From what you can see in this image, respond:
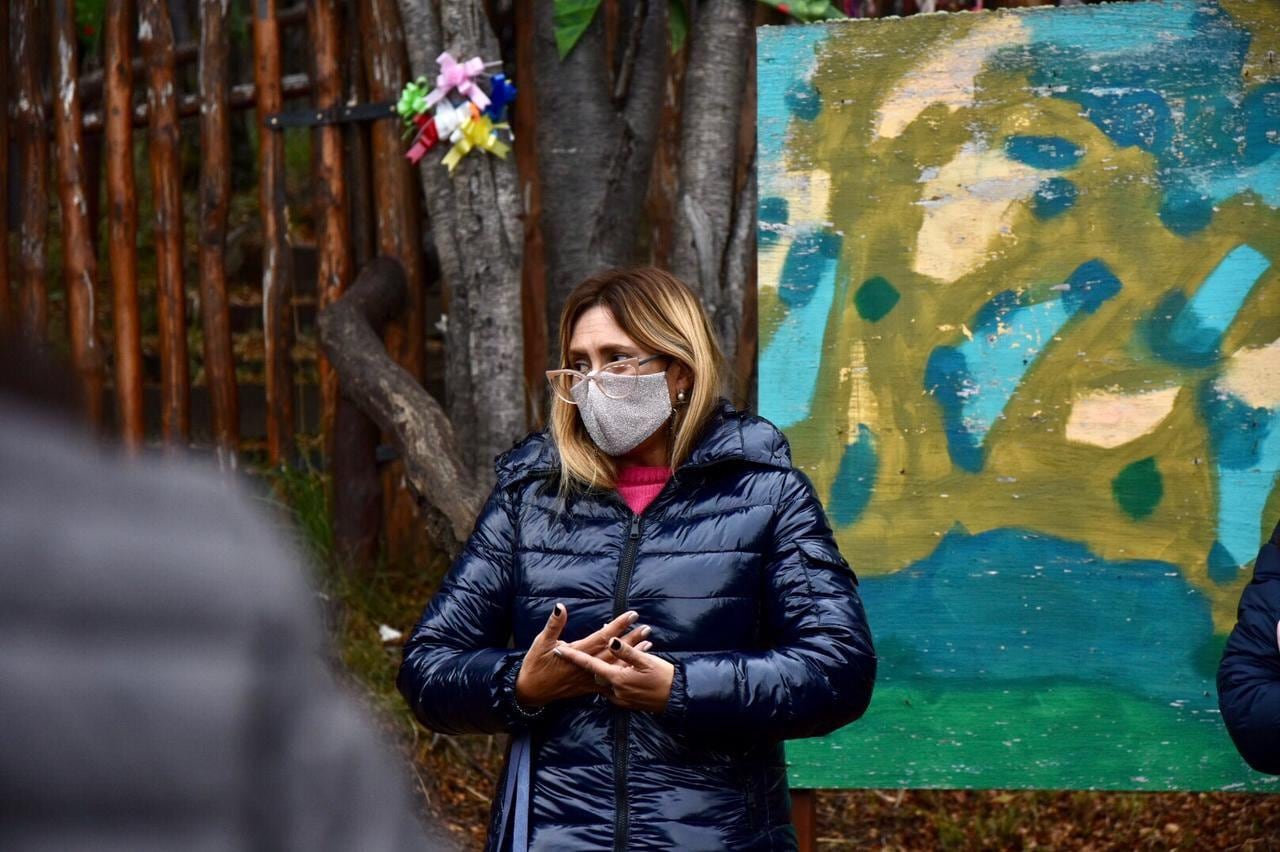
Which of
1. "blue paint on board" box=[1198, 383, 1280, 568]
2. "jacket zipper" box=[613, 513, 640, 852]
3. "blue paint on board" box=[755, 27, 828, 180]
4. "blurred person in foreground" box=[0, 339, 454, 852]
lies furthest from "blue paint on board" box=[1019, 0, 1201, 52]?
"blurred person in foreground" box=[0, 339, 454, 852]

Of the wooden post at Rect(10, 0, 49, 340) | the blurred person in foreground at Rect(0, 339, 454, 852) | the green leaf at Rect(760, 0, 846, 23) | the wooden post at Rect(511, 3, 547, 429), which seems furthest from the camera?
the wooden post at Rect(10, 0, 49, 340)

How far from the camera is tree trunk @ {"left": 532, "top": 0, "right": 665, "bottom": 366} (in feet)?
14.9

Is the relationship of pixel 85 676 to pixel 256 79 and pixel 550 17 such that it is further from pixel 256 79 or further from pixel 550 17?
pixel 256 79

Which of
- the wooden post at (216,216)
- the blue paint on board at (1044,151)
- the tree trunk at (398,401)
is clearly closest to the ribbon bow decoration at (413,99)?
the tree trunk at (398,401)

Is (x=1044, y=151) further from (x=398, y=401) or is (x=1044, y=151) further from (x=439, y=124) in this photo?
(x=398, y=401)

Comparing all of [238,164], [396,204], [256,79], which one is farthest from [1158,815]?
[238,164]

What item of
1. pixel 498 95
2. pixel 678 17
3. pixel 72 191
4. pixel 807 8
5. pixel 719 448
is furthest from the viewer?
pixel 72 191

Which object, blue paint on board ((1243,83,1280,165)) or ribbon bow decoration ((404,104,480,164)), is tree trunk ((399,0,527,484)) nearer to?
ribbon bow decoration ((404,104,480,164))

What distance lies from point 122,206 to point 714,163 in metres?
2.44

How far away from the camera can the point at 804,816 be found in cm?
362

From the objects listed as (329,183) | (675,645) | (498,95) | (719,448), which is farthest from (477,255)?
(675,645)

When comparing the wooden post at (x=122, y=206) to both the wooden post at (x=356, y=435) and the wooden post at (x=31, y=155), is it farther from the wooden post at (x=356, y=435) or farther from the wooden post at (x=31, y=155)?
the wooden post at (x=356, y=435)

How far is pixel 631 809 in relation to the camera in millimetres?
2385

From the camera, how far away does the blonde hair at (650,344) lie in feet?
8.71
